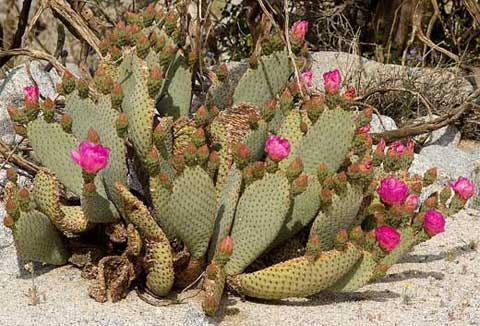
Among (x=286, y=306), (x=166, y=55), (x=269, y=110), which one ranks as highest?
(x=166, y=55)

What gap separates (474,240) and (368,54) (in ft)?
9.28

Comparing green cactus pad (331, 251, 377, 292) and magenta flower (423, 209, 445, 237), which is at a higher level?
magenta flower (423, 209, 445, 237)

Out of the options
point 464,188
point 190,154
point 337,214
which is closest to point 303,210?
point 337,214

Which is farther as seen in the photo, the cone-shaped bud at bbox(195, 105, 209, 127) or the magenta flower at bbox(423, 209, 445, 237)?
the magenta flower at bbox(423, 209, 445, 237)

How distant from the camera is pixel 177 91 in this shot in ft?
14.7

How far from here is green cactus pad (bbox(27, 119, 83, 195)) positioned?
400cm

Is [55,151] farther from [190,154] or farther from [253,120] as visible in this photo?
[253,120]

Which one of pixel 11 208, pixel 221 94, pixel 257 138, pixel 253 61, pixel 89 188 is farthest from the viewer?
pixel 221 94

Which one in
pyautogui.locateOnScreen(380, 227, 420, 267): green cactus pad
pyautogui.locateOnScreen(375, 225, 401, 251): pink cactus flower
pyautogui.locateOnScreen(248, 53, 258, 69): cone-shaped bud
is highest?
pyautogui.locateOnScreen(248, 53, 258, 69): cone-shaped bud

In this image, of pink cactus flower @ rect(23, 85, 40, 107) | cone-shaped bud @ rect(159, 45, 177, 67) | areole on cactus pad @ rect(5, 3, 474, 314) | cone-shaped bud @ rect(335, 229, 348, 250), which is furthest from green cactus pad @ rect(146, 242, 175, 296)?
cone-shaped bud @ rect(159, 45, 177, 67)

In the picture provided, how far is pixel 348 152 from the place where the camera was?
4.09 meters

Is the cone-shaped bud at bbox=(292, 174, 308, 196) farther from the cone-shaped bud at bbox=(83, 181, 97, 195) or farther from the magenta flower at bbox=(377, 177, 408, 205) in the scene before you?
the cone-shaped bud at bbox=(83, 181, 97, 195)

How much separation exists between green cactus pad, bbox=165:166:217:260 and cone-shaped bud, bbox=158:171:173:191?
3cm

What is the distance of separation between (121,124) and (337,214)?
92cm
